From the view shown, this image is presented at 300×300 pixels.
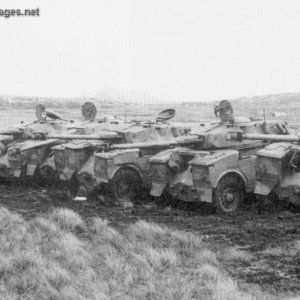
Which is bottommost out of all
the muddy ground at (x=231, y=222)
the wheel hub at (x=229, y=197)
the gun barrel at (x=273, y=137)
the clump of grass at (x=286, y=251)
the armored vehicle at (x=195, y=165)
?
the muddy ground at (x=231, y=222)

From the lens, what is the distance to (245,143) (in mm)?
15047

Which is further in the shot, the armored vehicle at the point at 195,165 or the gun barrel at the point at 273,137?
the gun barrel at the point at 273,137

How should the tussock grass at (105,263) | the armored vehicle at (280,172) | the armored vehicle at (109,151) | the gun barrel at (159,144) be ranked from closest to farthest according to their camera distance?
1. the tussock grass at (105,263)
2. the armored vehicle at (280,172)
3. the gun barrel at (159,144)
4. the armored vehicle at (109,151)

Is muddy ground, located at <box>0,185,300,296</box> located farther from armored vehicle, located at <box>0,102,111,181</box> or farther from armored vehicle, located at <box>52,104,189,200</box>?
armored vehicle, located at <box>0,102,111,181</box>

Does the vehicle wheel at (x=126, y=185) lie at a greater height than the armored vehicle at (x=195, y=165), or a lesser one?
lesser

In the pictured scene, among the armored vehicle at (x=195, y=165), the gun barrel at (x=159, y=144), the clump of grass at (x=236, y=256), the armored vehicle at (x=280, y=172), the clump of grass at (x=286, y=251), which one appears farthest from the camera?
the gun barrel at (x=159, y=144)

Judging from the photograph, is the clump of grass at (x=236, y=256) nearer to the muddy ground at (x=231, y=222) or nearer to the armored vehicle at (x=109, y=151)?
the muddy ground at (x=231, y=222)

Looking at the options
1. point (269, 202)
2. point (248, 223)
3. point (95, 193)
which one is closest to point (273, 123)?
point (269, 202)

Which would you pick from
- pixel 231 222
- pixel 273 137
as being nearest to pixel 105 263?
pixel 231 222

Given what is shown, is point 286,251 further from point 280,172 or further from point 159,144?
point 159,144

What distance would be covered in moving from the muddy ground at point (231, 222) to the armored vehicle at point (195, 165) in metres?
0.51

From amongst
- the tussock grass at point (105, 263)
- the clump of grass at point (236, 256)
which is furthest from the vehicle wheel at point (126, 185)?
the clump of grass at point (236, 256)

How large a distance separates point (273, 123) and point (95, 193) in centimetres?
555

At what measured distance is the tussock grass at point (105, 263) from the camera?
24.8 feet
